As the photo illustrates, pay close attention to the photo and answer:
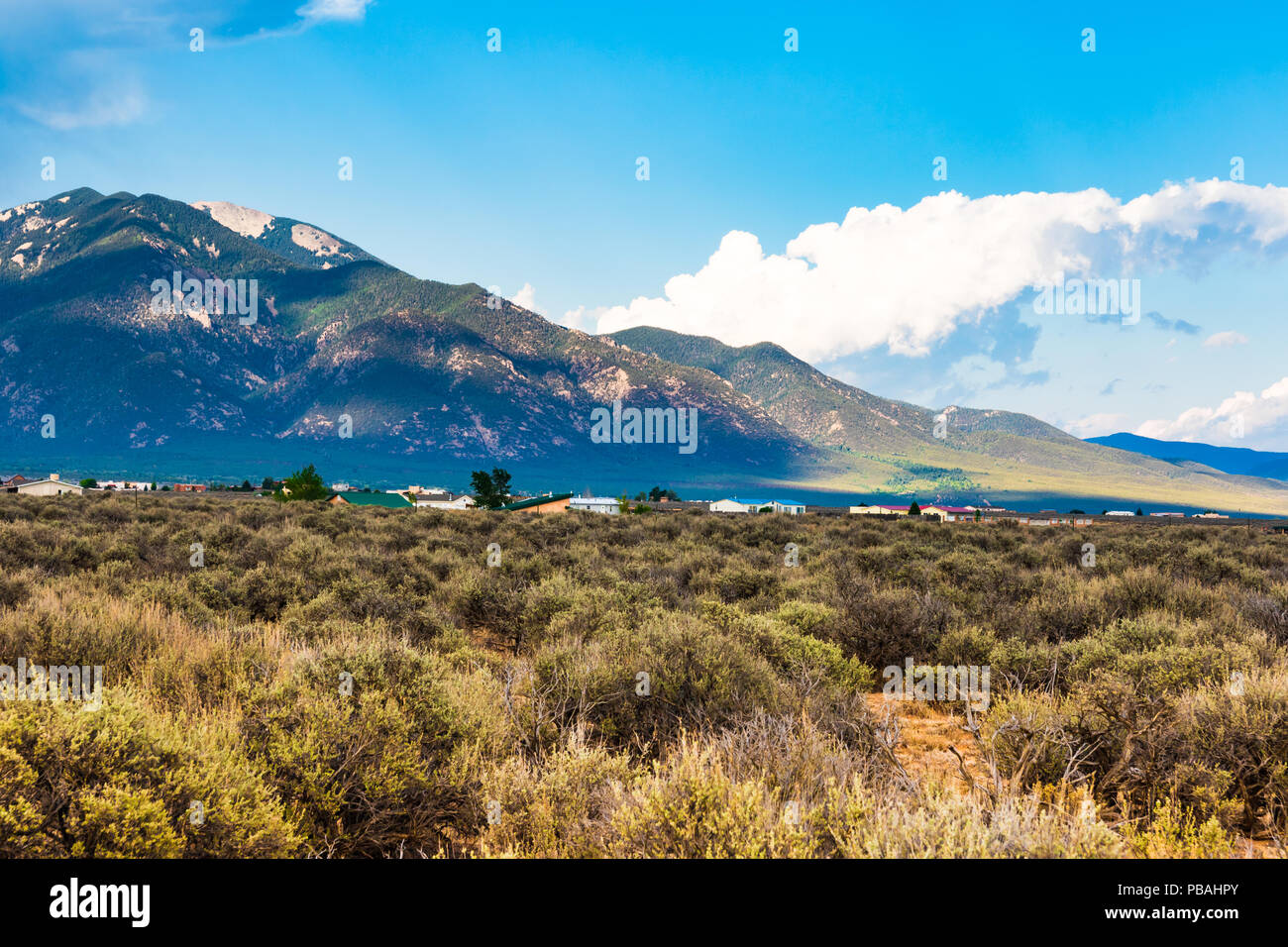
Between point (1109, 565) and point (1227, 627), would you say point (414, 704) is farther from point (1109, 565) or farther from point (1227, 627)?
point (1109, 565)

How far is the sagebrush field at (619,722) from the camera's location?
11.8 ft

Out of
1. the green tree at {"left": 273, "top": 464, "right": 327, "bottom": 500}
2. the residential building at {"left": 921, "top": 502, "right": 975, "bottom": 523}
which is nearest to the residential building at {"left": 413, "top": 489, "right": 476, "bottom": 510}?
the green tree at {"left": 273, "top": 464, "right": 327, "bottom": 500}

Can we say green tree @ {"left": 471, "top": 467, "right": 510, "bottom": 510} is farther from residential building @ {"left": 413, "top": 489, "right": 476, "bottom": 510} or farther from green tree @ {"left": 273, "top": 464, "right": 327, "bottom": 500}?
green tree @ {"left": 273, "top": 464, "right": 327, "bottom": 500}

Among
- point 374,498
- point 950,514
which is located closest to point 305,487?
point 374,498

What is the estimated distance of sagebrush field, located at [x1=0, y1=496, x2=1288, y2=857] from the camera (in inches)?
141

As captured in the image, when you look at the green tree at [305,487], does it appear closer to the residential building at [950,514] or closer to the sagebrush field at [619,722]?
the residential building at [950,514]

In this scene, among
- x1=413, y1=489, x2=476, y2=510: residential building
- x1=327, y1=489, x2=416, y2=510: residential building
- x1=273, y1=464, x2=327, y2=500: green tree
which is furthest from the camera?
Answer: x1=413, y1=489, x2=476, y2=510: residential building

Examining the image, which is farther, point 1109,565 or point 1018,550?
point 1018,550

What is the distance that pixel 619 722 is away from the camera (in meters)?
6.23

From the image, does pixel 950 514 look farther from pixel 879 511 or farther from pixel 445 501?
pixel 445 501

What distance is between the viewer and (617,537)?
23.0 metres

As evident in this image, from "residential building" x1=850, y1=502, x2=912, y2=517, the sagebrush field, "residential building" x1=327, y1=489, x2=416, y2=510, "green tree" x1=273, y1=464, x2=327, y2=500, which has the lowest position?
"residential building" x1=850, y1=502, x2=912, y2=517
